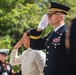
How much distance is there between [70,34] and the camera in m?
2.41

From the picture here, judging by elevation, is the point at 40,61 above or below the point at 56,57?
below

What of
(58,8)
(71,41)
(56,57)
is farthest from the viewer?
(58,8)

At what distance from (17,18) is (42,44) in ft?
46.9

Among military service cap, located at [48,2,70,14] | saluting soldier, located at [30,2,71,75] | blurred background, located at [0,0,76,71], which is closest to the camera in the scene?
saluting soldier, located at [30,2,71,75]

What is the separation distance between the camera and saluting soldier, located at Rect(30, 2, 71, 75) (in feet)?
11.3

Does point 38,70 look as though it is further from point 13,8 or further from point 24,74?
point 13,8

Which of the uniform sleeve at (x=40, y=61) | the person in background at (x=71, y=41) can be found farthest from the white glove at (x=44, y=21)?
the person in background at (x=71, y=41)

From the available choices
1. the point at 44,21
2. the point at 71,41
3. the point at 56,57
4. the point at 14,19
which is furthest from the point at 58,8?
the point at 14,19

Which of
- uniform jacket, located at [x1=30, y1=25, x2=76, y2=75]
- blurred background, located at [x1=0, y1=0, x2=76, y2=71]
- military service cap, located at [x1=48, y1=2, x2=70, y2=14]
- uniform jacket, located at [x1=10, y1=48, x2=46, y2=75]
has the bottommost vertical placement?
blurred background, located at [x1=0, y1=0, x2=76, y2=71]

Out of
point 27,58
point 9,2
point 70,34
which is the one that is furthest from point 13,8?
point 70,34

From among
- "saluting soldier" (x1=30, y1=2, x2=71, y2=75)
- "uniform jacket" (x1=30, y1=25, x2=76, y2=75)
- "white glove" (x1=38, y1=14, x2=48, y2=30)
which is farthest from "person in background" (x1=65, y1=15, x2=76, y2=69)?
"white glove" (x1=38, y1=14, x2=48, y2=30)

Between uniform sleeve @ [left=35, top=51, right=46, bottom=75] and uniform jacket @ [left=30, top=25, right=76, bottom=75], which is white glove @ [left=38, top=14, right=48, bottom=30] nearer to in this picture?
uniform jacket @ [left=30, top=25, right=76, bottom=75]

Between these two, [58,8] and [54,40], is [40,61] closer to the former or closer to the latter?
[58,8]

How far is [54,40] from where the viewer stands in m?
4.13
